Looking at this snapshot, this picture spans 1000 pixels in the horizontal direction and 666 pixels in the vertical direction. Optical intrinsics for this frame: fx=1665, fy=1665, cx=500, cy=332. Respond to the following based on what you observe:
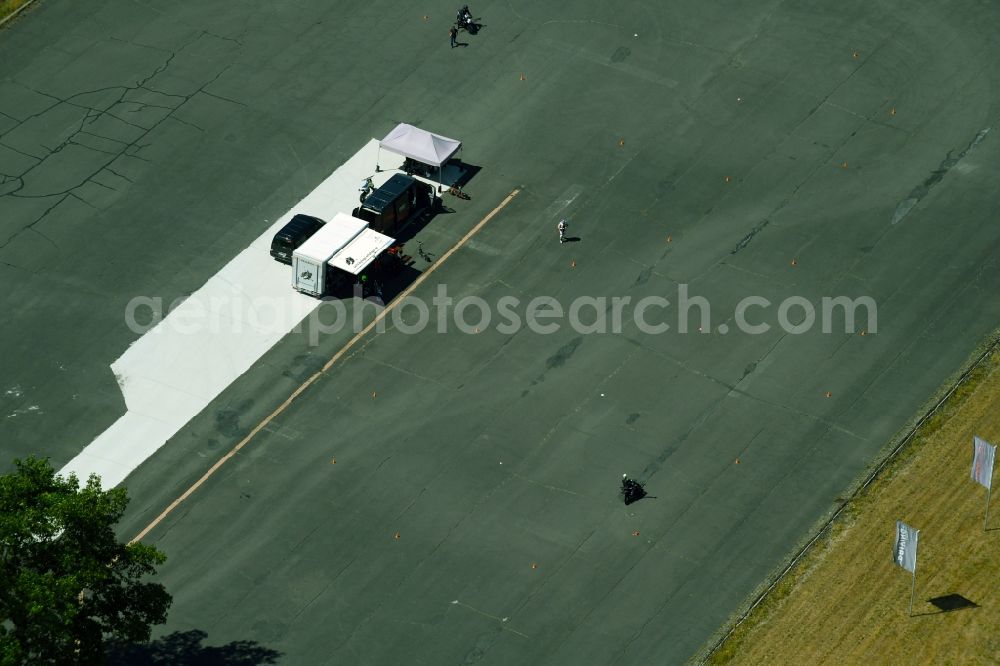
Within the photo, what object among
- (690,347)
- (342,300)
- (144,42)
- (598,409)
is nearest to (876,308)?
(690,347)

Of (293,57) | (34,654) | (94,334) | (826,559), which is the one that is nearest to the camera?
(34,654)

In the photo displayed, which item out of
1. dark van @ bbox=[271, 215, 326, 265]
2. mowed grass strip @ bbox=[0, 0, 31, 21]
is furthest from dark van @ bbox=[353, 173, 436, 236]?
mowed grass strip @ bbox=[0, 0, 31, 21]

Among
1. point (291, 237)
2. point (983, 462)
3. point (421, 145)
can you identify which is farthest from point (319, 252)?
point (983, 462)

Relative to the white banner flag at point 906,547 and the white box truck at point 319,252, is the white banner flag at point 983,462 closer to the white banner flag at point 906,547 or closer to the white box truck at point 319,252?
the white banner flag at point 906,547

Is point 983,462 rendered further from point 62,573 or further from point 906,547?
point 62,573

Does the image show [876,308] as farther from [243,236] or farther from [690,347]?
[243,236]

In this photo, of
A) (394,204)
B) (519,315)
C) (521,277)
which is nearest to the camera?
(519,315)
